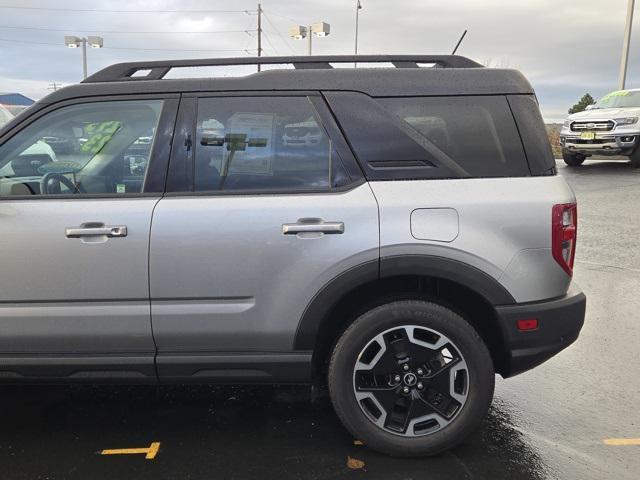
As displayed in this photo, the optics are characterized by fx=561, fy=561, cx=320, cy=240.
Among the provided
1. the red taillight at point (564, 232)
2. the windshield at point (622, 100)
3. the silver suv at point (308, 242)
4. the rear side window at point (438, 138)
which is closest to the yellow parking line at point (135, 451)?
the silver suv at point (308, 242)

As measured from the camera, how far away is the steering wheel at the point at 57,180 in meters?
2.90

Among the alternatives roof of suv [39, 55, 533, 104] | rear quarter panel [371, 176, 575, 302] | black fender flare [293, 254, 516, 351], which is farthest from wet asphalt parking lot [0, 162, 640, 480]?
roof of suv [39, 55, 533, 104]

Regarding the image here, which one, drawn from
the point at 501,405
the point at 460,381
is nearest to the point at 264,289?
the point at 460,381

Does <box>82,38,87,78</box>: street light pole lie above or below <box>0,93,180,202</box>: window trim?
above

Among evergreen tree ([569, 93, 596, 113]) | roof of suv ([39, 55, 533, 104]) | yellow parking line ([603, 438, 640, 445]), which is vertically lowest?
yellow parking line ([603, 438, 640, 445])

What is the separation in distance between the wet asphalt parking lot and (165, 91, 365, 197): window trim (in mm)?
1338

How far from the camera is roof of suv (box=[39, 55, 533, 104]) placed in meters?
2.84

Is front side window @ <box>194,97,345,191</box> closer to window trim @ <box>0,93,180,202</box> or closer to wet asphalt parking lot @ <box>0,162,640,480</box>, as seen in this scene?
window trim @ <box>0,93,180,202</box>

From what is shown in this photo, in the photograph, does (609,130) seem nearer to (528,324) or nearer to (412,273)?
(528,324)

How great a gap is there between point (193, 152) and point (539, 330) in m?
1.95

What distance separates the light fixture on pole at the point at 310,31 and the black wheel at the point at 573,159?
62.5ft

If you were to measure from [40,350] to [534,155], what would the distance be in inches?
105

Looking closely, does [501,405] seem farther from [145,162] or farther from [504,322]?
[145,162]

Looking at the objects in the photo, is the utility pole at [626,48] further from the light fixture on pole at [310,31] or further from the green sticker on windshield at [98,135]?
the green sticker on windshield at [98,135]
